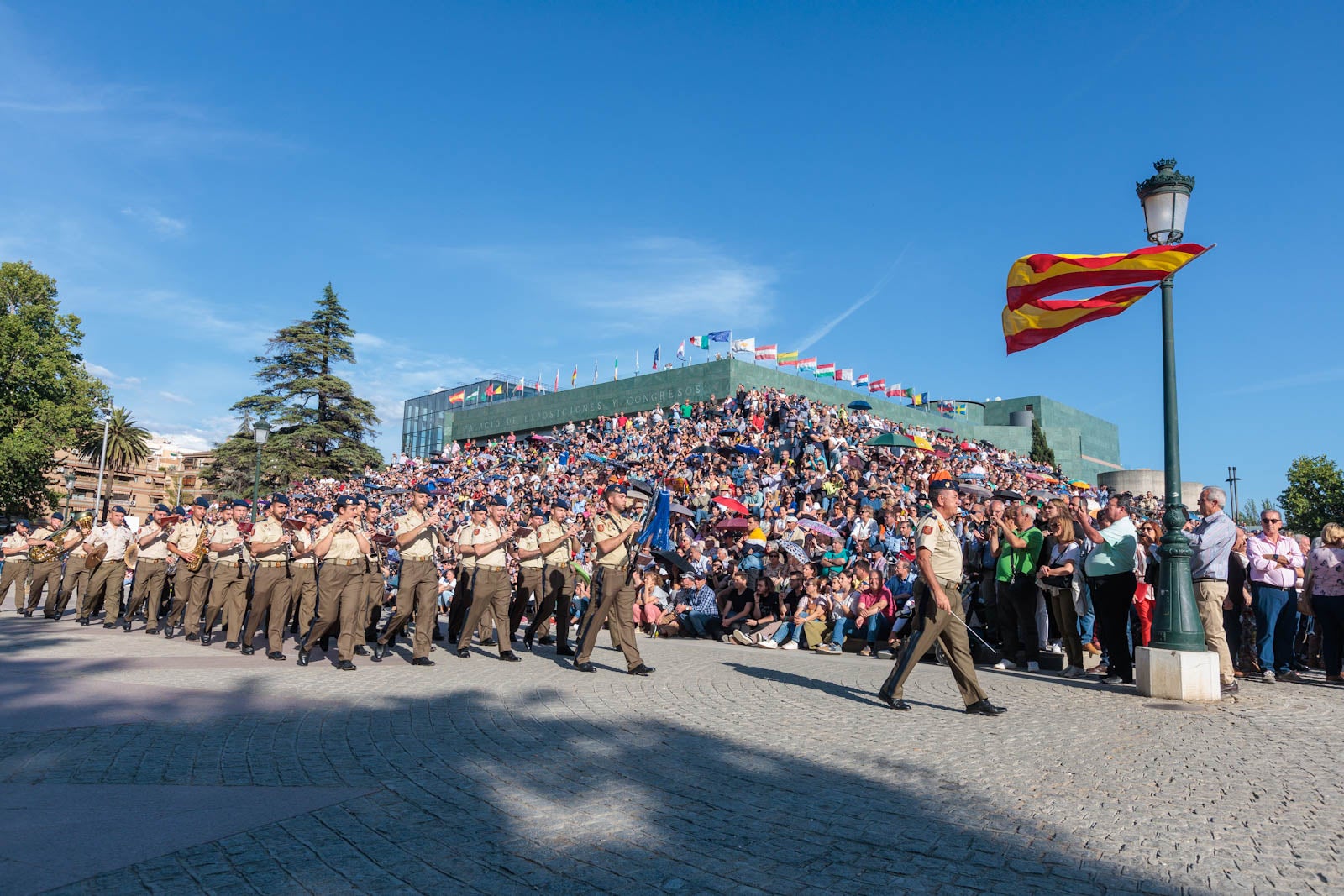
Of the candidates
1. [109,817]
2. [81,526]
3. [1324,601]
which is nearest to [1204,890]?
[109,817]

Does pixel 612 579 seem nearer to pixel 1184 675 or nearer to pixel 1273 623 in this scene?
pixel 1184 675

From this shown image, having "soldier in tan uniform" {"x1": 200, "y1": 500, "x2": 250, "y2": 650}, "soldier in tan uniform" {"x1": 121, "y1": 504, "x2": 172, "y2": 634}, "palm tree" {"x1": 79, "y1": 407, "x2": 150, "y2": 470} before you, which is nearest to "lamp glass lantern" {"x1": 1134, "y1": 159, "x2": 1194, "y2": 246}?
"soldier in tan uniform" {"x1": 200, "y1": 500, "x2": 250, "y2": 650}

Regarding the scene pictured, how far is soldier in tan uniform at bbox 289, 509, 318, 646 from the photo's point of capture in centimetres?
1086

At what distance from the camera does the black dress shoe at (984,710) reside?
695 centimetres

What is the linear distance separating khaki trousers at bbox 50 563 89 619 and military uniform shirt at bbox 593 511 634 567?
36.2ft

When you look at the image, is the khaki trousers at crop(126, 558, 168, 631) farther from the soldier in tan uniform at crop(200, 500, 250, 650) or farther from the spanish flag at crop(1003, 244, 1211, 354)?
the spanish flag at crop(1003, 244, 1211, 354)

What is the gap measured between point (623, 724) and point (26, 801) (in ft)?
11.7

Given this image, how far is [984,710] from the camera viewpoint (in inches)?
275

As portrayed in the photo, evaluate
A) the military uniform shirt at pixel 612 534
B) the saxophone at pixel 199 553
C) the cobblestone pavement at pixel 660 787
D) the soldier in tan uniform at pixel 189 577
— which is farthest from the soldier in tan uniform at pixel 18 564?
the military uniform shirt at pixel 612 534

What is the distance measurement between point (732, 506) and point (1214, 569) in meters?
12.5

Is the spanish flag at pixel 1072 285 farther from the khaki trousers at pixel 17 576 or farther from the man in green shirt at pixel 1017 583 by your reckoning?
the khaki trousers at pixel 17 576

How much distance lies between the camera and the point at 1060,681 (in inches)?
360

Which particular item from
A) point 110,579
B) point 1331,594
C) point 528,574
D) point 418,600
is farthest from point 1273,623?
point 110,579

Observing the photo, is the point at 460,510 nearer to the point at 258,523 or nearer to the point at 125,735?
the point at 258,523
